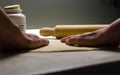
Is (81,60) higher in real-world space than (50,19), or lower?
higher

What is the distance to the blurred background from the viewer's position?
48.4 inches

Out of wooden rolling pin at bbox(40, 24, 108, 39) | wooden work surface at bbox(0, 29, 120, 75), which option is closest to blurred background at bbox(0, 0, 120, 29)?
wooden rolling pin at bbox(40, 24, 108, 39)

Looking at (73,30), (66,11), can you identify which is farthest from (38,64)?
(66,11)

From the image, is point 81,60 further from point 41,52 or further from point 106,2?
point 106,2

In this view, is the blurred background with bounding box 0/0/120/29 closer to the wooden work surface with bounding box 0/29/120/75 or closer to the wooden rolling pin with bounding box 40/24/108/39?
the wooden rolling pin with bounding box 40/24/108/39

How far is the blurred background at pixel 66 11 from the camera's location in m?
1.23

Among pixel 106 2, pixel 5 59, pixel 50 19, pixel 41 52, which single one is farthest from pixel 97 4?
pixel 5 59

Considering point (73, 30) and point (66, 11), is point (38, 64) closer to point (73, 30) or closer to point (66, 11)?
point (73, 30)

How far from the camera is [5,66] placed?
38cm

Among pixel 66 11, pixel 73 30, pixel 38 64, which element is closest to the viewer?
pixel 38 64

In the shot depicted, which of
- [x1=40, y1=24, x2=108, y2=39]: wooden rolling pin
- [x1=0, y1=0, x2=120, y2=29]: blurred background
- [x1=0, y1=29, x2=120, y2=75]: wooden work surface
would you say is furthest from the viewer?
[x1=0, y1=0, x2=120, y2=29]: blurred background

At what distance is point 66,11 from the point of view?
1267 millimetres

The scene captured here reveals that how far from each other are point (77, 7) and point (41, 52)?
0.80m

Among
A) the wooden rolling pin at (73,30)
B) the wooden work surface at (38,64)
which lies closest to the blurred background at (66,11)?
the wooden rolling pin at (73,30)
